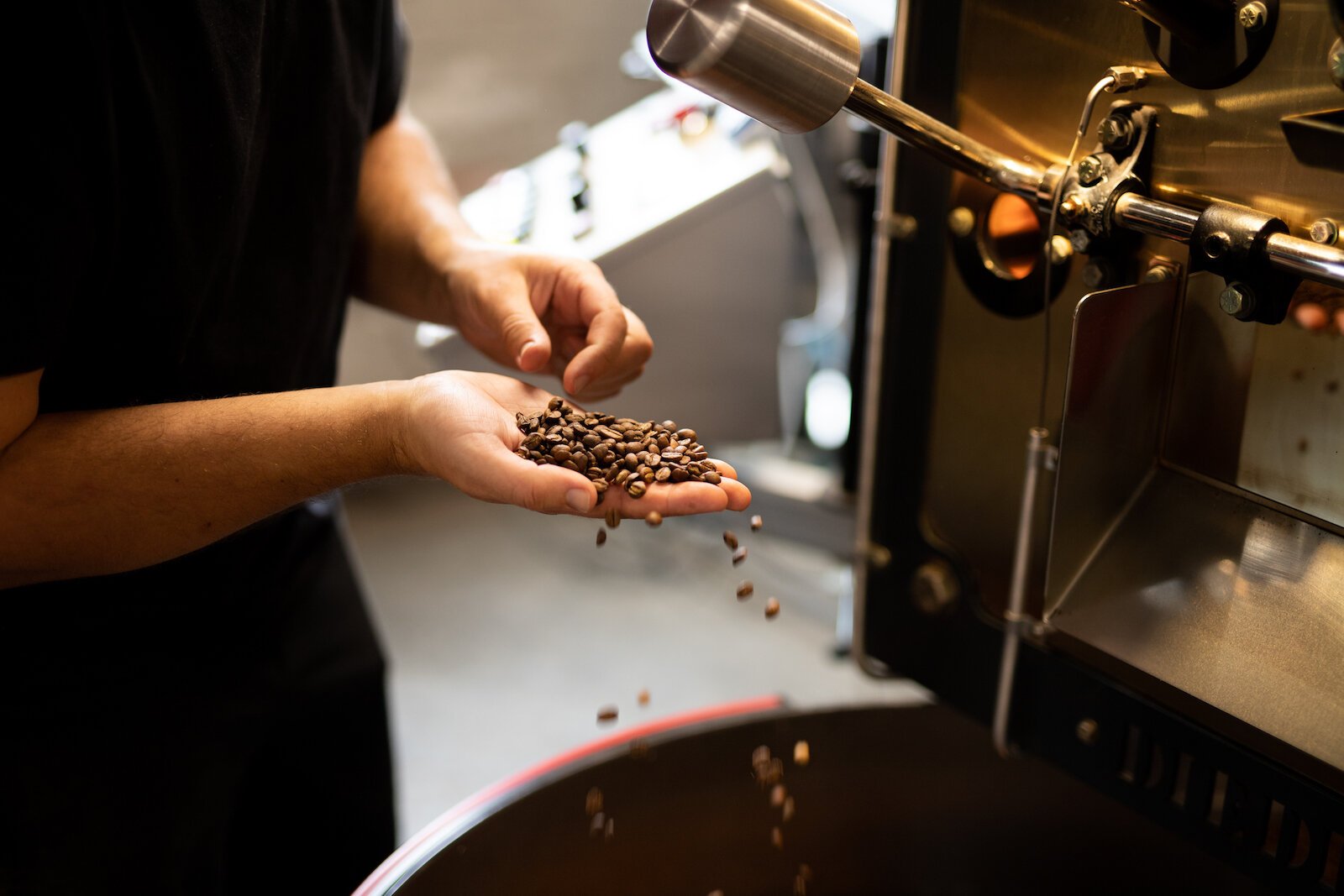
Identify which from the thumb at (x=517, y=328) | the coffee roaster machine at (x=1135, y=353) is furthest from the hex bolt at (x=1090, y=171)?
the thumb at (x=517, y=328)

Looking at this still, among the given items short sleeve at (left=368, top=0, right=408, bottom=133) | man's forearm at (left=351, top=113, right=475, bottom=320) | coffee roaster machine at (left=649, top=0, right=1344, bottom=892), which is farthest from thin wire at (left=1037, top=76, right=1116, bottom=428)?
short sleeve at (left=368, top=0, right=408, bottom=133)

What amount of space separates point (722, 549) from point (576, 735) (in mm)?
773

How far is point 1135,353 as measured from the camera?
67 centimetres

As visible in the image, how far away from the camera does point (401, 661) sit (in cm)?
231

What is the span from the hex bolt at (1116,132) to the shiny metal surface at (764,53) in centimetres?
17

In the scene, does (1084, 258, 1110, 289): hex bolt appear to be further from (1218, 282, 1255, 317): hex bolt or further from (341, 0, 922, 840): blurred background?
(341, 0, 922, 840): blurred background

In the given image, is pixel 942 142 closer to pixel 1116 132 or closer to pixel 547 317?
pixel 1116 132

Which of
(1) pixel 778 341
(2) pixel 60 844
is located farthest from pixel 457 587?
(2) pixel 60 844

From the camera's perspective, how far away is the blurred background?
1.96 meters

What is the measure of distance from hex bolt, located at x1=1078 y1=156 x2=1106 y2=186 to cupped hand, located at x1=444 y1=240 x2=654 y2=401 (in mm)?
368

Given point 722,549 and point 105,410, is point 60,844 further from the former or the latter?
point 722,549

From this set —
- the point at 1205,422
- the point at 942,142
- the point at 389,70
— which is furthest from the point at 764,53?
the point at 389,70

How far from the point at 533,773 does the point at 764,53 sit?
0.56 meters

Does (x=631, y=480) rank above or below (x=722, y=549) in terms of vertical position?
above
